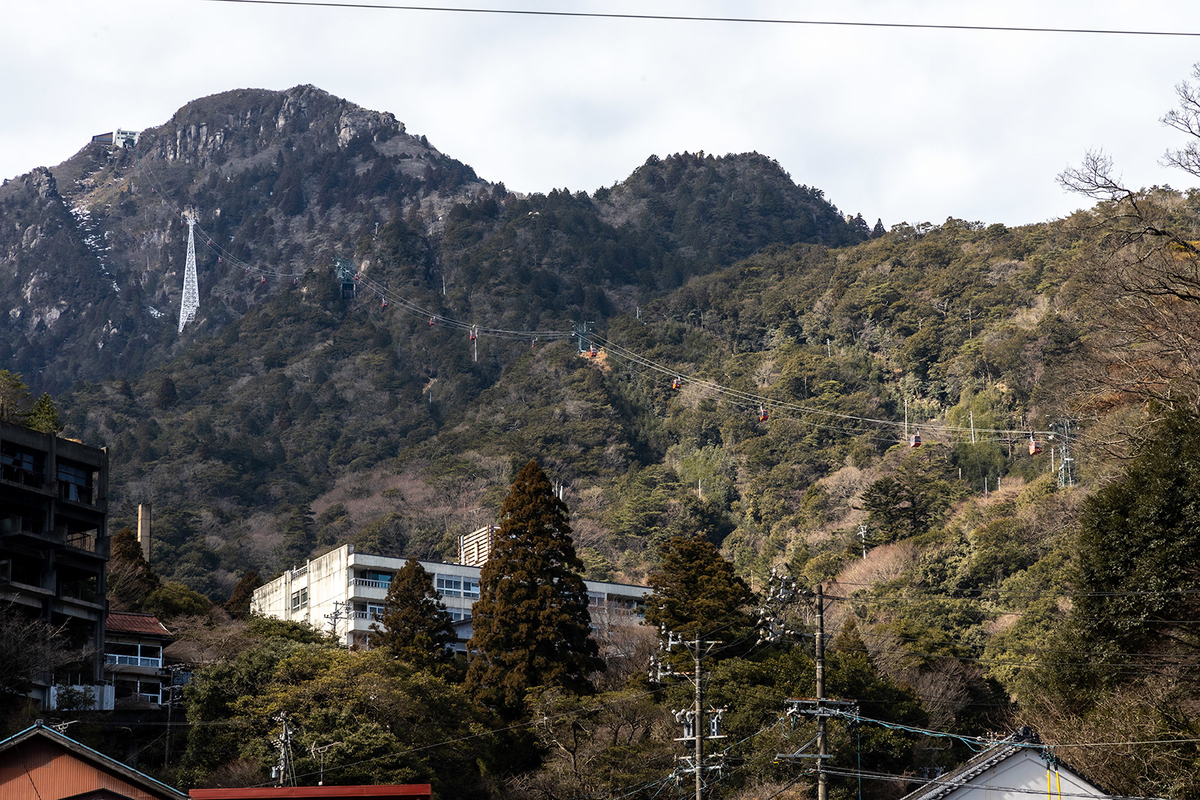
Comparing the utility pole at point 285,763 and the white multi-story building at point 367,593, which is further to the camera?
the white multi-story building at point 367,593

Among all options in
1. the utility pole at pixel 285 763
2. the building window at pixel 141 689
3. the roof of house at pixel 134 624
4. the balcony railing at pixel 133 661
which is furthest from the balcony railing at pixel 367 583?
the utility pole at pixel 285 763

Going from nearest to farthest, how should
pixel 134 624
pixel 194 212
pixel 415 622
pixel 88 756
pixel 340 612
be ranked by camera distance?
1. pixel 88 756
2. pixel 415 622
3. pixel 134 624
4. pixel 340 612
5. pixel 194 212

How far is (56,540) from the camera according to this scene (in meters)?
42.5

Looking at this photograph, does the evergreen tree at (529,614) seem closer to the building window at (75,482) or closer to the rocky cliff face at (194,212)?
the building window at (75,482)

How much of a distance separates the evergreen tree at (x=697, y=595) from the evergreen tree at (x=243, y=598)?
67.7ft

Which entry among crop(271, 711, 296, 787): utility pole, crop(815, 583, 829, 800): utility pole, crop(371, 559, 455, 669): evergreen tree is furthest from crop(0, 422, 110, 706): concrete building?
crop(815, 583, 829, 800): utility pole

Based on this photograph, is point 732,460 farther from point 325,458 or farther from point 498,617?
point 498,617

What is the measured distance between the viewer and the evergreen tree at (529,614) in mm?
39375

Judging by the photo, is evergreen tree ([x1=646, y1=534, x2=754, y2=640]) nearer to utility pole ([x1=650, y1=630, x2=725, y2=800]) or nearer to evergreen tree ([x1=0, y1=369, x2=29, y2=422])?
utility pole ([x1=650, y1=630, x2=725, y2=800])

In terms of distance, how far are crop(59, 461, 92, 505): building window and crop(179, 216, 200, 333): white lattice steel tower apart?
115953 millimetres

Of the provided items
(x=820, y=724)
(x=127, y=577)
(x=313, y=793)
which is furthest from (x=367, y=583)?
(x=313, y=793)

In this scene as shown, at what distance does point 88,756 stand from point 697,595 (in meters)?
25.6

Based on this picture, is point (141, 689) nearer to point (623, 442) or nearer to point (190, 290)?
point (623, 442)

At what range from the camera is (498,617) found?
40.2 meters
